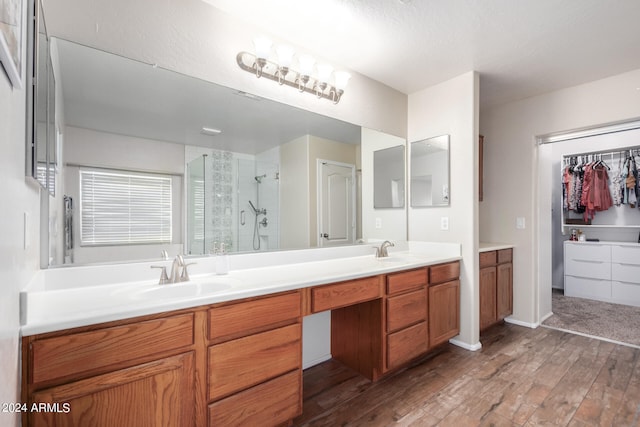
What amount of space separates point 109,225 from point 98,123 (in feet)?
1.65

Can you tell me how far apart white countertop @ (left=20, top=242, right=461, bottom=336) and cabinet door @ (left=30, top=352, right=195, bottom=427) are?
21 centimetres

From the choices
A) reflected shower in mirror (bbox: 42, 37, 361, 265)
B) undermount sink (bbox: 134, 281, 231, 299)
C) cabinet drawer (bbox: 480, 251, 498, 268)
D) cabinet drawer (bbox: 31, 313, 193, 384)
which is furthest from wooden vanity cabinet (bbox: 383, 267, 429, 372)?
cabinet drawer (bbox: 31, 313, 193, 384)

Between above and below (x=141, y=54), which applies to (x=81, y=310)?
below

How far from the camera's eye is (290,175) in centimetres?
217

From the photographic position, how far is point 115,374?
105 centimetres

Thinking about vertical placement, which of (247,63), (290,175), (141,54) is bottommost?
(290,175)

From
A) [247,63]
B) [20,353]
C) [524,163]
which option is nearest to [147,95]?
[247,63]

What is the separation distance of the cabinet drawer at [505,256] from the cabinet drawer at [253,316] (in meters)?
2.44

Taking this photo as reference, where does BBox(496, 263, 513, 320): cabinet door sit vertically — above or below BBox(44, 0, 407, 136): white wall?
below

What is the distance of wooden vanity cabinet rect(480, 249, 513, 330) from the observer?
2838mm

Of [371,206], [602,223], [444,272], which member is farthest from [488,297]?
[602,223]

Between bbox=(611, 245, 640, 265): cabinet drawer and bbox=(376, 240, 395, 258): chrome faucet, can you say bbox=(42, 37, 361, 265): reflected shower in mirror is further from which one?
bbox=(611, 245, 640, 265): cabinet drawer

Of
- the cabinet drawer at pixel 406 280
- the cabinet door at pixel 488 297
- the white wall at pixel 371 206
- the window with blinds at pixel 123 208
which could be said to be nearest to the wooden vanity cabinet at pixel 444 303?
the cabinet drawer at pixel 406 280

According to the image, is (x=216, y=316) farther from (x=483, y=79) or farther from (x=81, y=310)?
(x=483, y=79)
